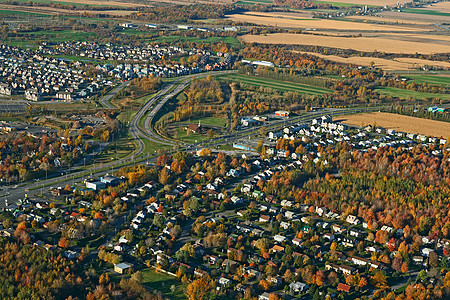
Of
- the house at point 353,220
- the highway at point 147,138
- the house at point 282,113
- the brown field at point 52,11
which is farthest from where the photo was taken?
the brown field at point 52,11

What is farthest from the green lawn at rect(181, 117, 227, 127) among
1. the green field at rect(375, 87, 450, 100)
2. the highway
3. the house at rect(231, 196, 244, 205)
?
the green field at rect(375, 87, 450, 100)

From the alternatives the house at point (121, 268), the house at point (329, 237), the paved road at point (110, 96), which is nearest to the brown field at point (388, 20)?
the paved road at point (110, 96)

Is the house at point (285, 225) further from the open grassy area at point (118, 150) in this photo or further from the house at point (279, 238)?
the open grassy area at point (118, 150)

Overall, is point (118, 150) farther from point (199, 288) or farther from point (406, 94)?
point (406, 94)

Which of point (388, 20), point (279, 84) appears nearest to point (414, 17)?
point (388, 20)

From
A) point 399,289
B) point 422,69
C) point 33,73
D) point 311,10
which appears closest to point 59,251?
point 399,289

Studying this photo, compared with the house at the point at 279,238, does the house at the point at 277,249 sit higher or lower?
lower
